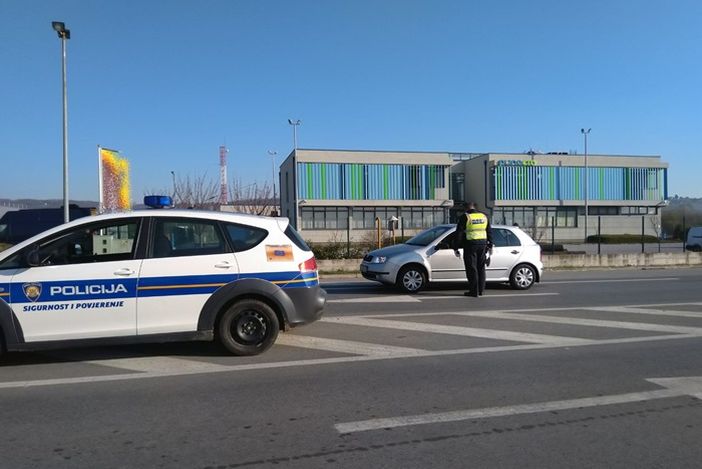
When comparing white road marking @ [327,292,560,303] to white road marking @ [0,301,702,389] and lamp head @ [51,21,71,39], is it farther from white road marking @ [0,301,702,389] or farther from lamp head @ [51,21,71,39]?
lamp head @ [51,21,71,39]

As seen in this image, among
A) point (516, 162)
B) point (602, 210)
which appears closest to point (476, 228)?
point (516, 162)

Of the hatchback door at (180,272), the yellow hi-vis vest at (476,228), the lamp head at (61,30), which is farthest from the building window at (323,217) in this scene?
the hatchback door at (180,272)

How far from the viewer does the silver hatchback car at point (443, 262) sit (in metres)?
11.9

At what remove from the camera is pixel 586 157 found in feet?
179

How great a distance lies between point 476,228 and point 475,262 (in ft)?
2.45

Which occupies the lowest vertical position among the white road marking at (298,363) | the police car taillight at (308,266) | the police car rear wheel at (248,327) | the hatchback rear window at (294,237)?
the white road marking at (298,363)

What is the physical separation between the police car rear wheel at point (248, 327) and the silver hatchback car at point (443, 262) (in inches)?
224

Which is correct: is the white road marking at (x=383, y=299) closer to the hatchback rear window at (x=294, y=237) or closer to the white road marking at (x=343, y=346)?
the white road marking at (x=343, y=346)

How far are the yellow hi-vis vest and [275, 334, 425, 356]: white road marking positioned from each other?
4656mm

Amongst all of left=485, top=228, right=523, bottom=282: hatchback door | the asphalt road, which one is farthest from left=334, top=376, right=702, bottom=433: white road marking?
left=485, top=228, right=523, bottom=282: hatchback door

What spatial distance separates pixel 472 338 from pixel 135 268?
14.6ft

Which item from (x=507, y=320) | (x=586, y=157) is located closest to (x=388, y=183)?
(x=586, y=157)

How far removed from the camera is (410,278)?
11.9 m

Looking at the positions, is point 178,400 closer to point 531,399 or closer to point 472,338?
point 531,399
